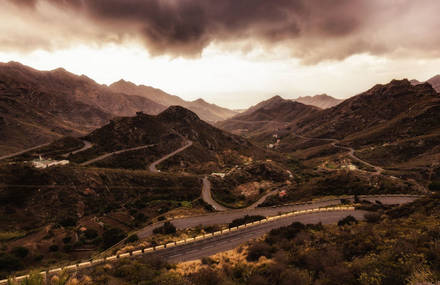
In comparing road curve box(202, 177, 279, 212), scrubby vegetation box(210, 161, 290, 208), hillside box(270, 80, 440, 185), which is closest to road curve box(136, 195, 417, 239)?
road curve box(202, 177, 279, 212)

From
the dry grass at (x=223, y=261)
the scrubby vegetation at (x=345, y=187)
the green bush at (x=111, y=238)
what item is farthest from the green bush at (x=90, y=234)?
the scrubby vegetation at (x=345, y=187)

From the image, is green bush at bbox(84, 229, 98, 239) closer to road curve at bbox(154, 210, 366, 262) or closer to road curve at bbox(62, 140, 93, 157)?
road curve at bbox(154, 210, 366, 262)

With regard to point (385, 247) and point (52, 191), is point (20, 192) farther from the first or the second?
point (385, 247)

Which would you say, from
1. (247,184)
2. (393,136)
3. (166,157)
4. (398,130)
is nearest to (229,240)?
(247,184)

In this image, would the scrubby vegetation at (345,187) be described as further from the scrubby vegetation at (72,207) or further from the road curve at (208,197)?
the scrubby vegetation at (72,207)

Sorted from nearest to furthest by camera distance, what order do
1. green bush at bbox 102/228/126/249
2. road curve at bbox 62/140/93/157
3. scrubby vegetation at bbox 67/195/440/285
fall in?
scrubby vegetation at bbox 67/195/440/285 → green bush at bbox 102/228/126/249 → road curve at bbox 62/140/93/157

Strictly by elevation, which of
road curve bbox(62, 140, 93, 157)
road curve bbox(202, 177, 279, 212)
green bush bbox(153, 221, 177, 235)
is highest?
road curve bbox(62, 140, 93, 157)

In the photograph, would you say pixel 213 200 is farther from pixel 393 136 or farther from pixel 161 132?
pixel 393 136
